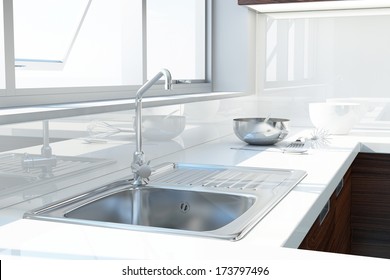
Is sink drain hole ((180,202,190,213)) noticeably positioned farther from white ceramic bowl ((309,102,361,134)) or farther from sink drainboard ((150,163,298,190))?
white ceramic bowl ((309,102,361,134))

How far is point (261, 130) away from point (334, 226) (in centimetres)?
63

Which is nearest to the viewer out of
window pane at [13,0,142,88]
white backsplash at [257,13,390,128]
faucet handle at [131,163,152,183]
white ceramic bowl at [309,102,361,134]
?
faucet handle at [131,163,152,183]

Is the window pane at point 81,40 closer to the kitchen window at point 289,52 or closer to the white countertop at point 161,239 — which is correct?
the white countertop at point 161,239

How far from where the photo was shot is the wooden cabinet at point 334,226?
5.23 feet

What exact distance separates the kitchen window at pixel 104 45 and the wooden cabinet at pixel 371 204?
98 centimetres

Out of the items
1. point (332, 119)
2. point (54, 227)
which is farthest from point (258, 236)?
point (332, 119)

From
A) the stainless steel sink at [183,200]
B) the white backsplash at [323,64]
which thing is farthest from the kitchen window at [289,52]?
the stainless steel sink at [183,200]

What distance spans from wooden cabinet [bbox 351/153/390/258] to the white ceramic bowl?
34 cm

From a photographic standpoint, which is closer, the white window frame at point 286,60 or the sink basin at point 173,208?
the sink basin at point 173,208

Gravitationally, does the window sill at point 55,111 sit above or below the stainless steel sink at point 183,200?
above

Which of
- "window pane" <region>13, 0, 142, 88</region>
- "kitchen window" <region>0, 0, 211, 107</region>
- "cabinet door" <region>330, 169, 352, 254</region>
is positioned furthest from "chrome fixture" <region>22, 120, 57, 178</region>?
"cabinet door" <region>330, 169, 352, 254</region>

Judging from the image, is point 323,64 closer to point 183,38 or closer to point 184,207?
point 183,38

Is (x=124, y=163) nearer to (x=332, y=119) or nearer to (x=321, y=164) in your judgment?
(x=321, y=164)

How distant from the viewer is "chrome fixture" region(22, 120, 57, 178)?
142cm
